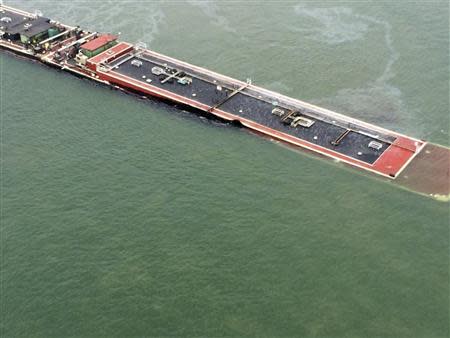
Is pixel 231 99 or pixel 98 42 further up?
pixel 98 42

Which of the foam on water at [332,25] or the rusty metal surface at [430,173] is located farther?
the foam on water at [332,25]

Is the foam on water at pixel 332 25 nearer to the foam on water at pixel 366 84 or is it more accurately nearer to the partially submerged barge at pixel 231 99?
the foam on water at pixel 366 84

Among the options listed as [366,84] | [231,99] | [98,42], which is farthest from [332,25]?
[98,42]

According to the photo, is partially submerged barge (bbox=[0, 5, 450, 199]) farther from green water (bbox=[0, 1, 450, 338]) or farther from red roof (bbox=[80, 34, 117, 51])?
green water (bbox=[0, 1, 450, 338])

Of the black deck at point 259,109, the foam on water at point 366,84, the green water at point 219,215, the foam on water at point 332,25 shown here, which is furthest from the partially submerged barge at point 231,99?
the foam on water at point 332,25

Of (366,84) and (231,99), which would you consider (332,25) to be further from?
(231,99)

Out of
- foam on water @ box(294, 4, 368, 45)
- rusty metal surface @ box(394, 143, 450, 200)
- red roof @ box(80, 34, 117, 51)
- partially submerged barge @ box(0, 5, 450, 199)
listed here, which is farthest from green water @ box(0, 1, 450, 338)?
red roof @ box(80, 34, 117, 51)
